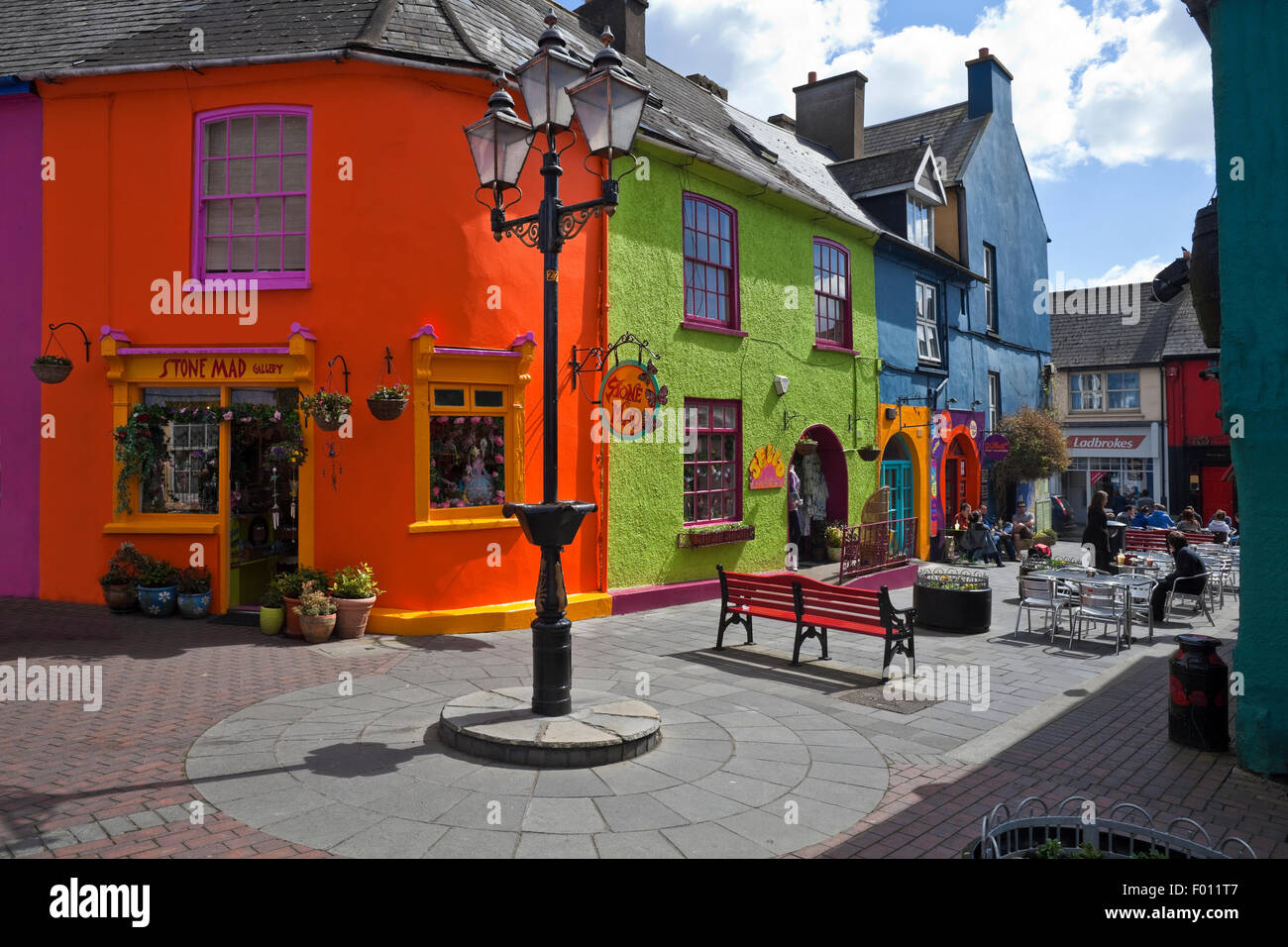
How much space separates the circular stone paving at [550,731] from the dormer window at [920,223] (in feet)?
55.2

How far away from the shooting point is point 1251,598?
19.6 feet

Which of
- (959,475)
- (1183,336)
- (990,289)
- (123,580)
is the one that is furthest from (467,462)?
(1183,336)

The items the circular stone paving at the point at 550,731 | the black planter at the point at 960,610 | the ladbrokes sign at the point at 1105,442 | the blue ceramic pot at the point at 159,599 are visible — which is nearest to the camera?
the circular stone paving at the point at 550,731

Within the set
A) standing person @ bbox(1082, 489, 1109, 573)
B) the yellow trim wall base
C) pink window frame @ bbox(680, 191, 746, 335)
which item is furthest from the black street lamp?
standing person @ bbox(1082, 489, 1109, 573)

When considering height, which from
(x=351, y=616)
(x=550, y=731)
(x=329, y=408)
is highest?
(x=329, y=408)

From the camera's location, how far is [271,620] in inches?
387

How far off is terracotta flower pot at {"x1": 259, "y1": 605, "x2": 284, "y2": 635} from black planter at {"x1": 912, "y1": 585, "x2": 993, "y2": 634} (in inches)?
338

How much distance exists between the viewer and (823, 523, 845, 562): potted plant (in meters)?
16.5

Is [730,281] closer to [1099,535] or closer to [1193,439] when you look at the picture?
[1099,535]

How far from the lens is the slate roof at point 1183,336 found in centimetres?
3153

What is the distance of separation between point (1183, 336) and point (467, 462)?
32739 mm

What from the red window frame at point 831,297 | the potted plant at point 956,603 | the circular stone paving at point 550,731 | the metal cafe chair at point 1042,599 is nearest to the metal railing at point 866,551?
the potted plant at point 956,603

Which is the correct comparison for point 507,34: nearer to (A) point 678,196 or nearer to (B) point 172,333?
(A) point 678,196

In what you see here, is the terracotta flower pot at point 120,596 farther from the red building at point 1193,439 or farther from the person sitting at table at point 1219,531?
the red building at point 1193,439
